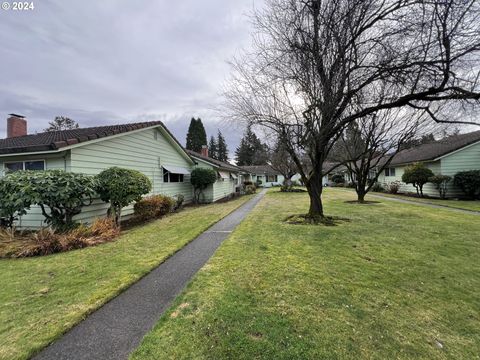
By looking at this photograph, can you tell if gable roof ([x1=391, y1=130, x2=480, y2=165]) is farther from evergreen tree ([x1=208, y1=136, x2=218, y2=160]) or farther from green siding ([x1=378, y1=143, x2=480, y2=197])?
evergreen tree ([x1=208, y1=136, x2=218, y2=160])

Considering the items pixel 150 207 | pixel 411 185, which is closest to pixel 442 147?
pixel 411 185

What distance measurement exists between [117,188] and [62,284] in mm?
4711

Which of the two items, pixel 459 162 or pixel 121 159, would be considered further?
pixel 459 162

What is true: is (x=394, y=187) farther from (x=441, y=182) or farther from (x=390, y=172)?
(x=441, y=182)

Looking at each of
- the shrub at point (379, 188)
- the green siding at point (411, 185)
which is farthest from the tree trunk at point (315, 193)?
the shrub at point (379, 188)

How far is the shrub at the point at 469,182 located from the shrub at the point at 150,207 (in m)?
21.4

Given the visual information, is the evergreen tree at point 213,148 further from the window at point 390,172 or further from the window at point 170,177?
the window at point 170,177

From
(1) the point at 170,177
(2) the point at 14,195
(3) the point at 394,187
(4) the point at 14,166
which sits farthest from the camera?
(3) the point at 394,187

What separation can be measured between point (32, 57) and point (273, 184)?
43.9 meters

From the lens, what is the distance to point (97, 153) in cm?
900

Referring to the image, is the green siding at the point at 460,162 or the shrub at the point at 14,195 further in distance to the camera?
the green siding at the point at 460,162

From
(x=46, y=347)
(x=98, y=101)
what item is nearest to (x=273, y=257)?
(x=46, y=347)

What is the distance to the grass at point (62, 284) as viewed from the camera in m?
2.74

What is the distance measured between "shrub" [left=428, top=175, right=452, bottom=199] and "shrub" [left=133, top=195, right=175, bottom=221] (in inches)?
792
